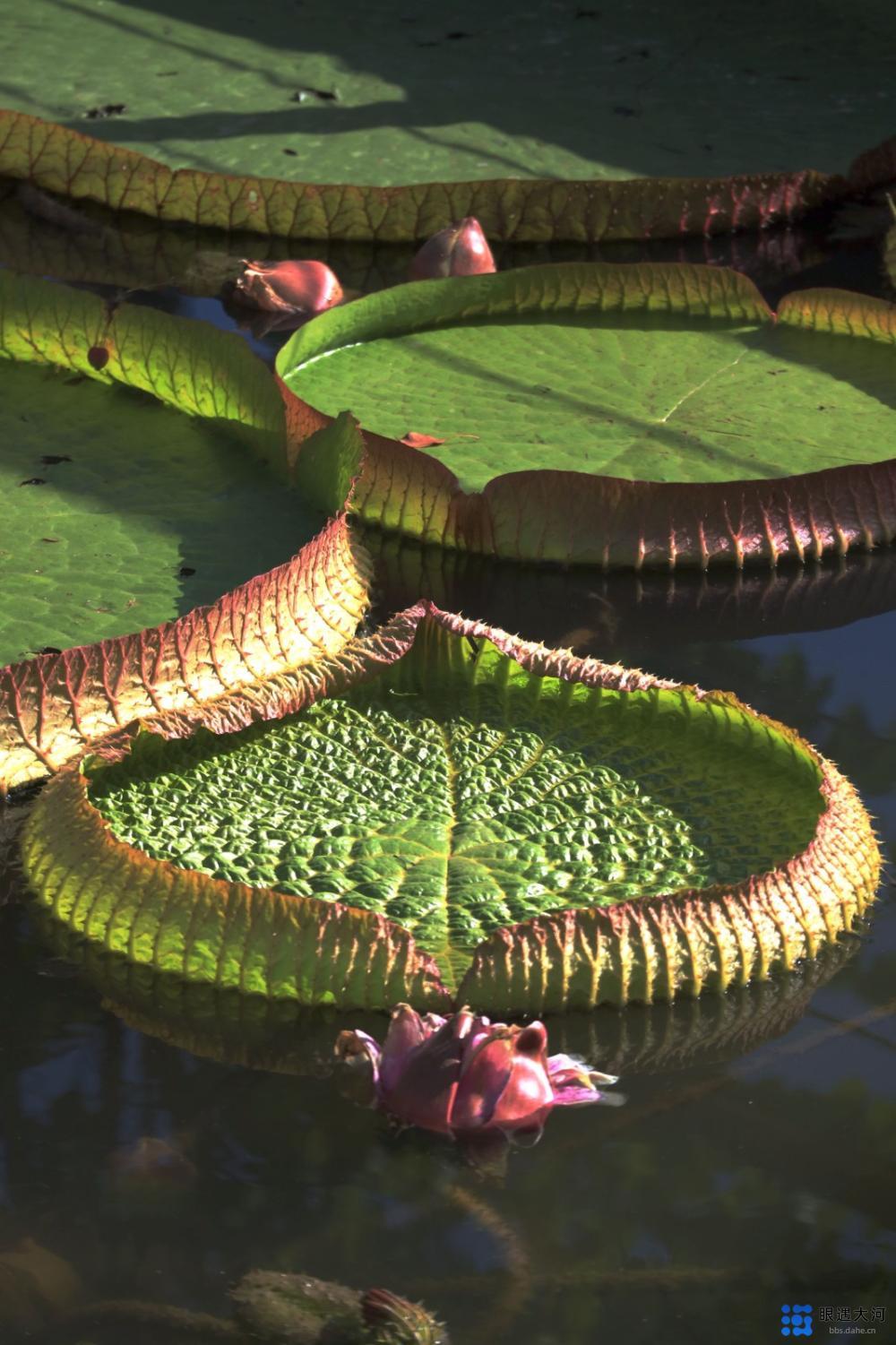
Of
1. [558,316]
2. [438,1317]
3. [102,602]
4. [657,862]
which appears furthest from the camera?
[558,316]

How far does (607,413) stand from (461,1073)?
181 cm

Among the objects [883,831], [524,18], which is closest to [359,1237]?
[883,831]

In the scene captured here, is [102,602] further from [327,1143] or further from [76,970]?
[327,1143]

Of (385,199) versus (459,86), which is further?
(459,86)

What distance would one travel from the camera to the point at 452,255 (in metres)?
4.14

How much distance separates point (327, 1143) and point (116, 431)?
5.68 feet

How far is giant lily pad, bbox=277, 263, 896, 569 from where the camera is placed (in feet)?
10.2

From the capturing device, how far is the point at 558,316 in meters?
3.95

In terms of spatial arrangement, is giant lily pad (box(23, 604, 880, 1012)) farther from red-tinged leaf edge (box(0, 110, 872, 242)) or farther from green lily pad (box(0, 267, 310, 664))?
red-tinged leaf edge (box(0, 110, 872, 242))

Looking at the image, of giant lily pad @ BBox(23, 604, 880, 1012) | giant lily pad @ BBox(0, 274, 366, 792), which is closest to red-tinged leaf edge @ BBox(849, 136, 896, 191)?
giant lily pad @ BBox(0, 274, 366, 792)

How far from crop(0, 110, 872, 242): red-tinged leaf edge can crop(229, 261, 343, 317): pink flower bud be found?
1.30 feet

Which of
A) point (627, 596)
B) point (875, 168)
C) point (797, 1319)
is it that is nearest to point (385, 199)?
point (875, 168)

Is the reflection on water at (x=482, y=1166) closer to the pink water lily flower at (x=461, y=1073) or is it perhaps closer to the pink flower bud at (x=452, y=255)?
the pink water lily flower at (x=461, y=1073)

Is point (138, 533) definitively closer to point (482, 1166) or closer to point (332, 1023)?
point (332, 1023)
